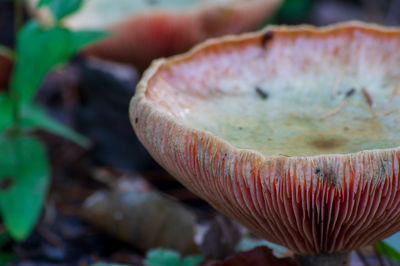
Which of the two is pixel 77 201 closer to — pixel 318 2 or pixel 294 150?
pixel 294 150

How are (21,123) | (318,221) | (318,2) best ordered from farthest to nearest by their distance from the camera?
(318,2)
(21,123)
(318,221)

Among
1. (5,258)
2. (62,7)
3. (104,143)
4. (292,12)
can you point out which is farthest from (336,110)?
(292,12)

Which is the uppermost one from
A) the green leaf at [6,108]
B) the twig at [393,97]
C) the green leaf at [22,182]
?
the twig at [393,97]

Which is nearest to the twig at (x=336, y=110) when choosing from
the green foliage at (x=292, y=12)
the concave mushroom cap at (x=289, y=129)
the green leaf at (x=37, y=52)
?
the concave mushroom cap at (x=289, y=129)

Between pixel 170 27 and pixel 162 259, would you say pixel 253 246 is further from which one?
pixel 170 27

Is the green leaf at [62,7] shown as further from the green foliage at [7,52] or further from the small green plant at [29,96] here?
the green foliage at [7,52]

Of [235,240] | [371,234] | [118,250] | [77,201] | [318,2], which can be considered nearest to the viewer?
[371,234]

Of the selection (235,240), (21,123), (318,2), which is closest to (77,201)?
Answer: (21,123)
